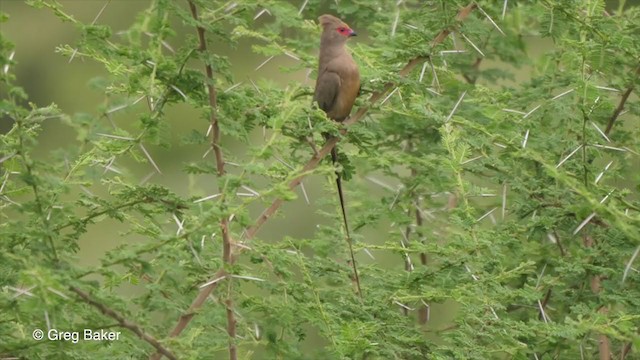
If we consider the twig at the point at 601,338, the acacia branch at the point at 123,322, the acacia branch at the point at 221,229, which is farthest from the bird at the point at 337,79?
the acacia branch at the point at 123,322

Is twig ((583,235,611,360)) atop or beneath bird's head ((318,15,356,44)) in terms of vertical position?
beneath

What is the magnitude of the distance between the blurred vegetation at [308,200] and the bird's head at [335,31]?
0.59ft

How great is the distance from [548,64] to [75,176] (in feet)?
9.74

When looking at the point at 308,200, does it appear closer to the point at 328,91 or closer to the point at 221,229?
the point at 328,91

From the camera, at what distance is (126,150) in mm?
4270

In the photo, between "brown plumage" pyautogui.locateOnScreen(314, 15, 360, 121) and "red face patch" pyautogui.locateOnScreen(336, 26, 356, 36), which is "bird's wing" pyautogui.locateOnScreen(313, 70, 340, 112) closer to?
"brown plumage" pyautogui.locateOnScreen(314, 15, 360, 121)

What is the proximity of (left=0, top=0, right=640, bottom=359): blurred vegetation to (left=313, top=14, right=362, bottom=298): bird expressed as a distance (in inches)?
3.7

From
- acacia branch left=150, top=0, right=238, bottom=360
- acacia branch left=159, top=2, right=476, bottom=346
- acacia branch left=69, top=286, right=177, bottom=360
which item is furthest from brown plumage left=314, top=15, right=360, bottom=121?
acacia branch left=69, top=286, right=177, bottom=360

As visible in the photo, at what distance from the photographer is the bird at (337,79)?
5344 mm

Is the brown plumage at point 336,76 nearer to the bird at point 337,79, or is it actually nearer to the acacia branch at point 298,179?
the bird at point 337,79

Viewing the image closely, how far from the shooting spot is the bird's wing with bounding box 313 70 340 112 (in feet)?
17.8

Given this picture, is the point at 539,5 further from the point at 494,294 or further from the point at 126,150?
the point at 126,150

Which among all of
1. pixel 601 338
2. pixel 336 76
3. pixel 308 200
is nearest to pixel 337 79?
pixel 336 76

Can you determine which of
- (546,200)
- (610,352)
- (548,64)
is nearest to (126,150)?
(546,200)
